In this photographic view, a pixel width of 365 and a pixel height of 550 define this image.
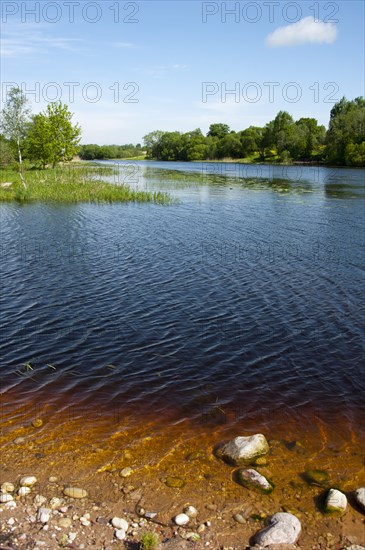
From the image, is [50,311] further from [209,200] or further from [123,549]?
[209,200]

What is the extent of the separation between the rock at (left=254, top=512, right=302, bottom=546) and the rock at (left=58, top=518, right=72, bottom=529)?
3.21 meters

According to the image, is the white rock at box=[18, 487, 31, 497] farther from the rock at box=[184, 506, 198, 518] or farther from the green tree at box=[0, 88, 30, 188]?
the green tree at box=[0, 88, 30, 188]

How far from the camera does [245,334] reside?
54.3 feet

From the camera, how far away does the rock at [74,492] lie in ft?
27.8

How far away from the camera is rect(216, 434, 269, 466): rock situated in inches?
386

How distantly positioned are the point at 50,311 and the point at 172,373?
7.07 m

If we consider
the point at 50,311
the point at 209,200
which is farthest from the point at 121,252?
the point at 209,200

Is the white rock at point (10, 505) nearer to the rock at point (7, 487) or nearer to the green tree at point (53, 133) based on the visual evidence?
the rock at point (7, 487)

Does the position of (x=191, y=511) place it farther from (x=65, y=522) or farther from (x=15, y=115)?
(x=15, y=115)

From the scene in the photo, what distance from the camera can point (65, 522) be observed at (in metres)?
7.68

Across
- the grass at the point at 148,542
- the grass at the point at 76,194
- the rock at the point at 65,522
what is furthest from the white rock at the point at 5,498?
the grass at the point at 76,194

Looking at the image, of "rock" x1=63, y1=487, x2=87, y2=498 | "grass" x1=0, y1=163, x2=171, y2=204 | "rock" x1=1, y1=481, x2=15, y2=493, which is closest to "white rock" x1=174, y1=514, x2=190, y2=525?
"rock" x1=63, y1=487, x2=87, y2=498

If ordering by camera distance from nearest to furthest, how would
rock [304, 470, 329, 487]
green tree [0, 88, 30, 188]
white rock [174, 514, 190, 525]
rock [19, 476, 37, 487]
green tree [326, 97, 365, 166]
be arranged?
white rock [174, 514, 190, 525] → rock [19, 476, 37, 487] → rock [304, 470, 329, 487] → green tree [0, 88, 30, 188] → green tree [326, 97, 365, 166]

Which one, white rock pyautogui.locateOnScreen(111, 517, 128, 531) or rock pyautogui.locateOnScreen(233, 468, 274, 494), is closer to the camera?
white rock pyautogui.locateOnScreen(111, 517, 128, 531)
